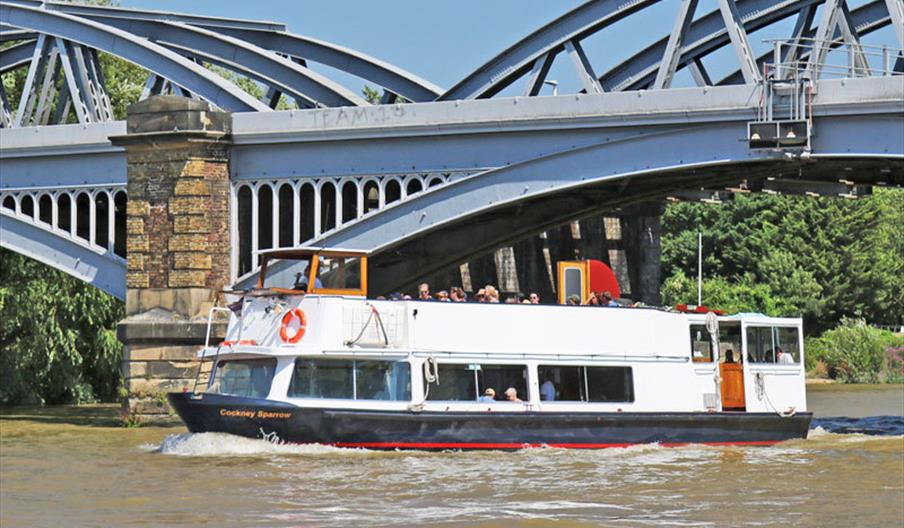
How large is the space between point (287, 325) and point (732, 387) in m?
9.11

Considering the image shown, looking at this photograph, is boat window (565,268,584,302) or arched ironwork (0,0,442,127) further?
arched ironwork (0,0,442,127)

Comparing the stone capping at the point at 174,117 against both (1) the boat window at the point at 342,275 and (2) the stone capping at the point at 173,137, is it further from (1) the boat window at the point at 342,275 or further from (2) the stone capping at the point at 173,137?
→ (1) the boat window at the point at 342,275

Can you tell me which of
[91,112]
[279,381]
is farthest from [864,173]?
[91,112]

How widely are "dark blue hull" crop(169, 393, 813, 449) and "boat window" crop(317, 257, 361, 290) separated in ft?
8.37

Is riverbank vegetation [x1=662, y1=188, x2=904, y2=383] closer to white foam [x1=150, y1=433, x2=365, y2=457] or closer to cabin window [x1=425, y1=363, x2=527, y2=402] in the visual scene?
cabin window [x1=425, y1=363, x2=527, y2=402]

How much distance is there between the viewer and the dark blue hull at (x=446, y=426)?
3269cm

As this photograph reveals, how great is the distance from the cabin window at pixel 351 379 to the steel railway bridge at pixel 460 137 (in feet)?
23.6

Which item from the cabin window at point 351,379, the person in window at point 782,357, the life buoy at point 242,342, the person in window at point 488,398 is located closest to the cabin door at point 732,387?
the person in window at point 782,357

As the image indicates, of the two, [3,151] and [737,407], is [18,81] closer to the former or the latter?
[3,151]

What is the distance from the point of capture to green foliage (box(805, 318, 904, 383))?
71250 mm

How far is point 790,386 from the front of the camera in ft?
121

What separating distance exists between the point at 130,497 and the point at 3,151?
793 inches

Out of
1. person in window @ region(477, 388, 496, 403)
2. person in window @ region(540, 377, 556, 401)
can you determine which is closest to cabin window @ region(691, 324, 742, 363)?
person in window @ region(540, 377, 556, 401)

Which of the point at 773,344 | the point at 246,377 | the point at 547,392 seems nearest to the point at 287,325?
the point at 246,377
